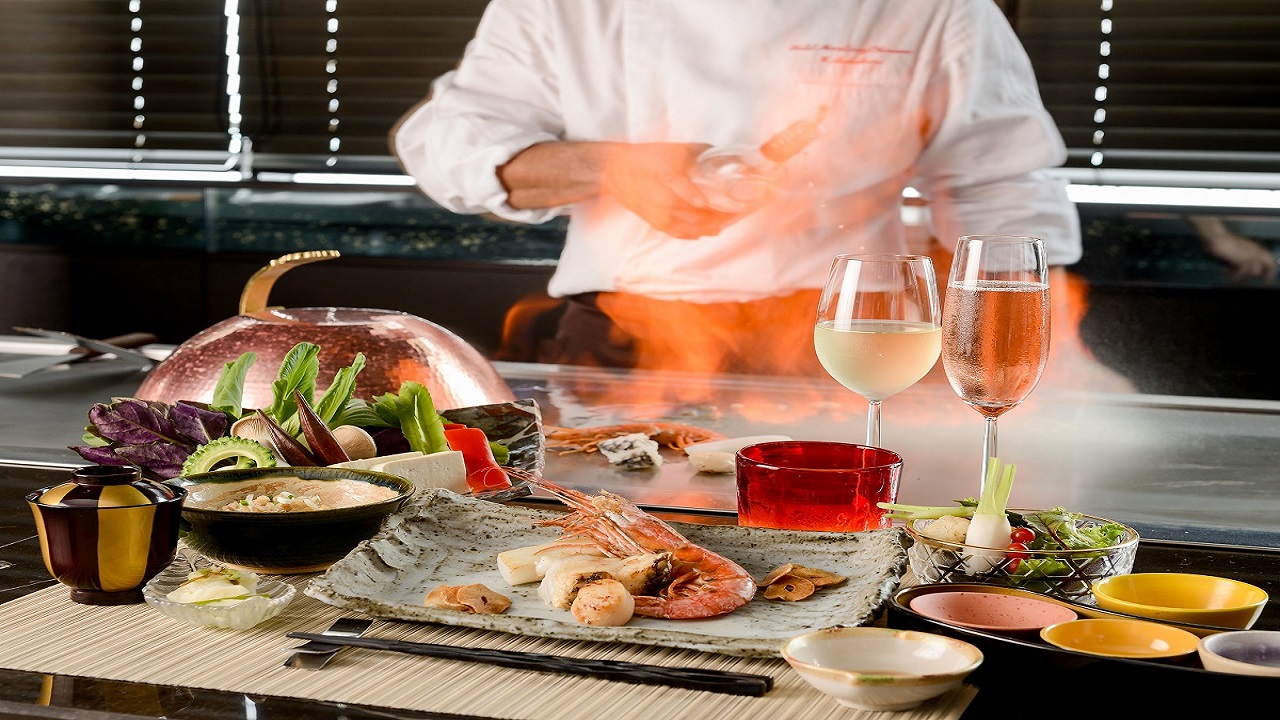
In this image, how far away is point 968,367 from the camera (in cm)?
77

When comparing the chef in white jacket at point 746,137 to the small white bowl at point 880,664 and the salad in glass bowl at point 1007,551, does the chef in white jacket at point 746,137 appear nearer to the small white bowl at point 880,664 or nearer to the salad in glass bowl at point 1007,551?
the salad in glass bowl at point 1007,551

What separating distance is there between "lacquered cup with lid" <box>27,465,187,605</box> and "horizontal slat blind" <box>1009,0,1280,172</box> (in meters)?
2.54

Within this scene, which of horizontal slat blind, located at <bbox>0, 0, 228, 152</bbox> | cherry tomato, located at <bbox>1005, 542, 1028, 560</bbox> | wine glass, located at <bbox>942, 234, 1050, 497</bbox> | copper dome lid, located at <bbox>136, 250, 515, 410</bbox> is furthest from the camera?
horizontal slat blind, located at <bbox>0, 0, 228, 152</bbox>

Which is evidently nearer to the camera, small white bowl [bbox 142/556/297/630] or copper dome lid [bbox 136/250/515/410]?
small white bowl [bbox 142/556/297/630]

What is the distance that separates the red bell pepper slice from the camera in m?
0.90

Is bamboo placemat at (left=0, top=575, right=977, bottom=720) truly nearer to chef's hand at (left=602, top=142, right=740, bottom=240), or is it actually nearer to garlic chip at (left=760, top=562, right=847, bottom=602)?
garlic chip at (left=760, top=562, right=847, bottom=602)

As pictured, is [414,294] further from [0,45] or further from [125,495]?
[125,495]

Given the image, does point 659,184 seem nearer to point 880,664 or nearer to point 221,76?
point 221,76

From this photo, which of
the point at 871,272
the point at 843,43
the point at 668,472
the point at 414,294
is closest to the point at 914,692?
the point at 871,272

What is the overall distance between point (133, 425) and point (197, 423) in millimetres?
44

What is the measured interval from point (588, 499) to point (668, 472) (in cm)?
A: 40

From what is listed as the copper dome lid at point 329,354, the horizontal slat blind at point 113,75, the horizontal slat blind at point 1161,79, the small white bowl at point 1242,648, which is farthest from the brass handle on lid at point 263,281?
the horizontal slat blind at point 113,75

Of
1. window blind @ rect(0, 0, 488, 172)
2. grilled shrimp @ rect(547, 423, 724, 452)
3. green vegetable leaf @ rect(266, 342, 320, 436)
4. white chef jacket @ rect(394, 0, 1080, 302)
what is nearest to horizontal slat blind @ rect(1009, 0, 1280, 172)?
white chef jacket @ rect(394, 0, 1080, 302)

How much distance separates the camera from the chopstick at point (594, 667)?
566 mm
